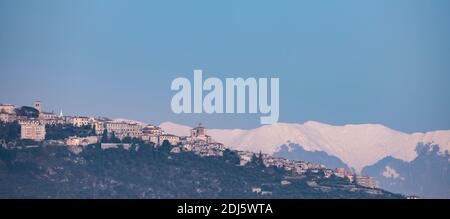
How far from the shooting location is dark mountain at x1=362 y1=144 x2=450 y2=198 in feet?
268

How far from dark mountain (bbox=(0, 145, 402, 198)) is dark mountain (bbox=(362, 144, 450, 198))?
2.47 metres

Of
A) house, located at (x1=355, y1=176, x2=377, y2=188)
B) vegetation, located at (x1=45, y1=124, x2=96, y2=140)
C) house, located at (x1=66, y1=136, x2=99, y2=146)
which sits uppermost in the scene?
vegetation, located at (x1=45, y1=124, x2=96, y2=140)

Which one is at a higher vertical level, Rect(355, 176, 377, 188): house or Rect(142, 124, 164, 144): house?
Rect(142, 124, 164, 144): house

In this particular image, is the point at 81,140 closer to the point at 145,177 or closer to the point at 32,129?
the point at 32,129

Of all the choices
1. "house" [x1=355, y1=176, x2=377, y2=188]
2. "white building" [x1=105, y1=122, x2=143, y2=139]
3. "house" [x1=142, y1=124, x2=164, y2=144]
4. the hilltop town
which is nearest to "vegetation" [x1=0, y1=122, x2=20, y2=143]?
the hilltop town

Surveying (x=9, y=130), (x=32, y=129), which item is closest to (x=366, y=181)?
(x=32, y=129)

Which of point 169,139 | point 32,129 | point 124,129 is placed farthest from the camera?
point 32,129

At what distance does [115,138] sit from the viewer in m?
90.4

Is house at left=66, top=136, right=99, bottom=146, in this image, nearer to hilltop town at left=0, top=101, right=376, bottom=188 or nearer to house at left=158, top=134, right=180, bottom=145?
hilltop town at left=0, top=101, right=376, bottom=188

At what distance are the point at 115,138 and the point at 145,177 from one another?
15.6 feet

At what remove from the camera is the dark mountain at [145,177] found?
8200 cm

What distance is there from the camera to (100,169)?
86.8m
